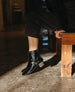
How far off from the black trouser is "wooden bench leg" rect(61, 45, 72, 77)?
0.17m

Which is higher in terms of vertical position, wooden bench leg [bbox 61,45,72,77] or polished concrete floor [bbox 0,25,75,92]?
wooden bench leg [bbox 61,45,72,77]

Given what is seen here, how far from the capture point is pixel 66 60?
1237 mm

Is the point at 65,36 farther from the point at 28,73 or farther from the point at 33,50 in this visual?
the point at 28,73

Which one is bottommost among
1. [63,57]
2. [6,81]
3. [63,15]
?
[6,81]

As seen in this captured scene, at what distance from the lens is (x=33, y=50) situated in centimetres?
134

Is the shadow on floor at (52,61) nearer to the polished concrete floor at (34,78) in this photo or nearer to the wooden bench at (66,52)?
the polished concrete floor at (34,78)

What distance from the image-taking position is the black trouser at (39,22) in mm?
1283

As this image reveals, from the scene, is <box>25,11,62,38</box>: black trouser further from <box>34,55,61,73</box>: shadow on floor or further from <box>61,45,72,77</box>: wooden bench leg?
<box>34,55,61,73</box>: shadow on floor

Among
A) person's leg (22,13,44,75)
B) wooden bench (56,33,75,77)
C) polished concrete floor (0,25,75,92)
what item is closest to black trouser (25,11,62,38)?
person's leg (22,13,44,75)

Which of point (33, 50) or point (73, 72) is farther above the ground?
point (33, 50)

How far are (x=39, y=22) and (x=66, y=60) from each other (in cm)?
35

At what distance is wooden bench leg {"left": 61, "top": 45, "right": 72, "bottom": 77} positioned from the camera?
1223mm

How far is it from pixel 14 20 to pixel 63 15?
15.9 feet

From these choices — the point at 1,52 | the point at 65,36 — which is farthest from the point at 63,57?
the point at 1,52
